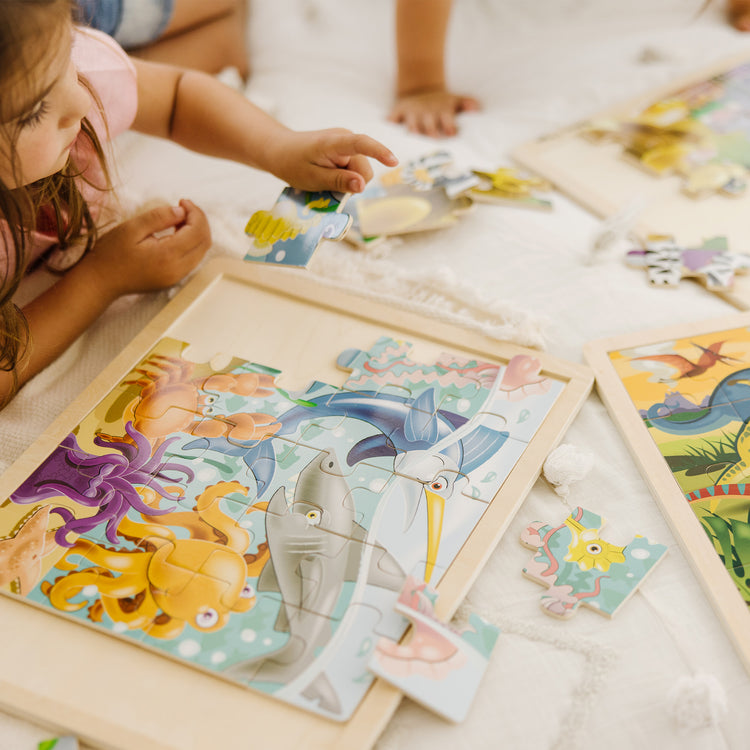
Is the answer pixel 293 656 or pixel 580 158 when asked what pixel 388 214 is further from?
pixel 293 656

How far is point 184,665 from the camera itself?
1.83 ft

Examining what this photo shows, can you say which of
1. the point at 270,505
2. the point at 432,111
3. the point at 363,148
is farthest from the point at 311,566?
the point at 432,111

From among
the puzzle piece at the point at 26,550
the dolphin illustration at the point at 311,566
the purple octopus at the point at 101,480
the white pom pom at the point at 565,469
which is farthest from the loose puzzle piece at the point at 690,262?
the puzzle piece at the point at 26,550

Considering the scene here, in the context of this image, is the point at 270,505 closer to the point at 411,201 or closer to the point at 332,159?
the point at 332,159

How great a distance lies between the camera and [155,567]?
0.61 meters

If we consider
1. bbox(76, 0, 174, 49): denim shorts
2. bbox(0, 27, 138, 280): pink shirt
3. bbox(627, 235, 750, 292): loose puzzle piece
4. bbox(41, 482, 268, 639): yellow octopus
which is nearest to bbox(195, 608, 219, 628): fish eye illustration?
bbox(41, 482, 268, 639): yellow octopus

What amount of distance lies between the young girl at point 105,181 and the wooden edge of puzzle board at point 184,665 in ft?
0.31

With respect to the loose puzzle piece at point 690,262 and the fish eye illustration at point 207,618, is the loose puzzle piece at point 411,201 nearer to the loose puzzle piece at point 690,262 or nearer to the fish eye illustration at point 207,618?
the loose puzzle piece at point 690,262

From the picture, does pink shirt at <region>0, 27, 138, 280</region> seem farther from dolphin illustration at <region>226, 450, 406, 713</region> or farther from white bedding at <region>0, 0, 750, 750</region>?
dolphin illustration at <region>226, 450, 406, 713</region>

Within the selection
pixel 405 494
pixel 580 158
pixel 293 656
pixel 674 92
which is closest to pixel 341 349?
pixel 405 494

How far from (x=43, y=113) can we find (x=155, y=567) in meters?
0.39

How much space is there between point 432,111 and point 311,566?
846mm

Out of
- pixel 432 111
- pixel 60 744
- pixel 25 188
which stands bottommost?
pixel 60 744

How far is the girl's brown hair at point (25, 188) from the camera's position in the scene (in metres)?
0.57
